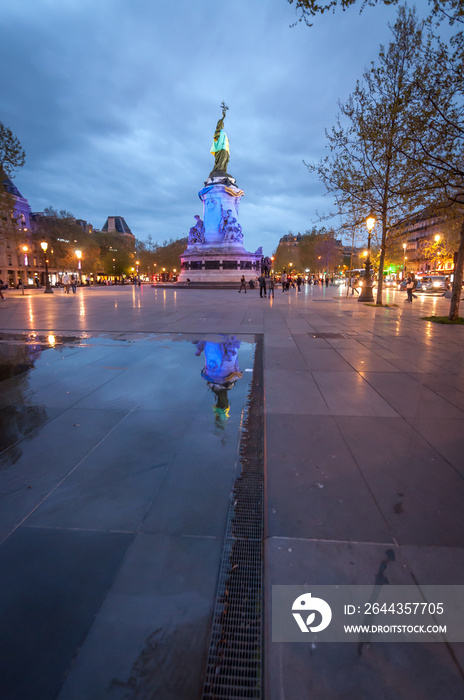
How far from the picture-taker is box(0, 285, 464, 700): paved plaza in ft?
5.52

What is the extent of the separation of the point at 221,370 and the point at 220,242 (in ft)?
179

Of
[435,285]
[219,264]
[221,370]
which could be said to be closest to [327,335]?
[221,370]

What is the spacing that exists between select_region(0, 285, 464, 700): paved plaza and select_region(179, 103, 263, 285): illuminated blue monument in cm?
5301

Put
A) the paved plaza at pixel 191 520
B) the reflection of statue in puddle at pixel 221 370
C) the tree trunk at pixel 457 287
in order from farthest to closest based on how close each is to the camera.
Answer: the tree trunk at pixel 457 287, the reflection of statue in puddle at pixel 221 370, the paved plaza at pixel 191 520

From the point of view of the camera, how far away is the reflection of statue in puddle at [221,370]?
4844 mm

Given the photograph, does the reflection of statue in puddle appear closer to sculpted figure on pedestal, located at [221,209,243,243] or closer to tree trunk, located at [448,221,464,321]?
tree trunk, located at [448,221,464,321]

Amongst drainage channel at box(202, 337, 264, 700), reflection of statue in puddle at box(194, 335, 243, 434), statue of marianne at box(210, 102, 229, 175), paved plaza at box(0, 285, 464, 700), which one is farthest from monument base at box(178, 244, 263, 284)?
drainage channel at box(202, 337, 264, 700)

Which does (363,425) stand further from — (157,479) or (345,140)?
(345,140)

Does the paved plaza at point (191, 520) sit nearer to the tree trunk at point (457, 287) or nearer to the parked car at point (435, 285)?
the tree trunk at point (457, 287)

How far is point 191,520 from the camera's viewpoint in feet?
8.76

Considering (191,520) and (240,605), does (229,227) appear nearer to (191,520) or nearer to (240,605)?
(191,520)

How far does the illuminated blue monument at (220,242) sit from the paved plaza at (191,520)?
53009mm

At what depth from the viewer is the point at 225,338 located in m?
10.3

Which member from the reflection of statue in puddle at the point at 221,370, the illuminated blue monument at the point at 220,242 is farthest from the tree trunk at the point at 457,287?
the illuminated blue monument at the point at 220,242
